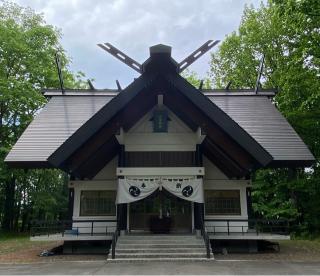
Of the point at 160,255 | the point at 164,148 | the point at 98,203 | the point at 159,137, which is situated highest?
the point at 159,137

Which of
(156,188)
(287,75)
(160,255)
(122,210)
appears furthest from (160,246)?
(287,75)

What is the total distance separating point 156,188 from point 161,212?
177 cm

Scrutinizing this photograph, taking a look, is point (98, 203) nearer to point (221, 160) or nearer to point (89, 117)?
point (89, 117)

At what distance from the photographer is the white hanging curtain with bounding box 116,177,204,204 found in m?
12.7

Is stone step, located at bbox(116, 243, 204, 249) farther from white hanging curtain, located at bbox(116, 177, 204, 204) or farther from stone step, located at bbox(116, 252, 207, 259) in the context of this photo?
white hanging curtain, located at bbox(116, 177, 204, 204)

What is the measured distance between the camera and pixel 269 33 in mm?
24672

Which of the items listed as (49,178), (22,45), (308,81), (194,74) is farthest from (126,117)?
(194,74)

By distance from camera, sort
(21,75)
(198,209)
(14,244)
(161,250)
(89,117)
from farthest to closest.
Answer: (21,75) < (14,244) < (89,117) < (198,209) < (161,250)

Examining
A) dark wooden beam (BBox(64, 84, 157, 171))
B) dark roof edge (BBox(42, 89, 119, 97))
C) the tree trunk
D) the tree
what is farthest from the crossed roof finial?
the tree trunk

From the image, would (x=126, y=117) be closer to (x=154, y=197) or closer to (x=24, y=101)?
(x=154, y=197)

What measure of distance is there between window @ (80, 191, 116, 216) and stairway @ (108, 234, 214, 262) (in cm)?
246

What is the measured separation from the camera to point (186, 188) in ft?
42.2

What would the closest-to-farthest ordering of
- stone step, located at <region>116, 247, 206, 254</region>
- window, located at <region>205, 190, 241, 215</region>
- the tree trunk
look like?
1. stone step, located at <region>116, 247, 206, 254</region>
2. window, located at <region>205, 190, 241, 215</region>
3. the tree trunk

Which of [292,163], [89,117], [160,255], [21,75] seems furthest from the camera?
[21,75]
